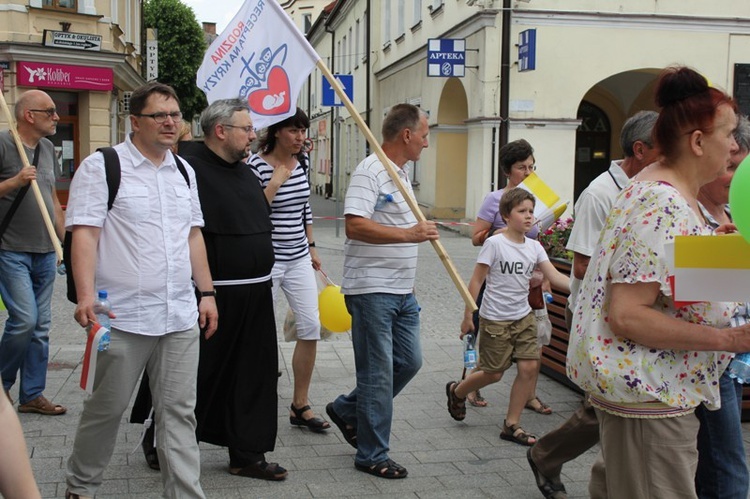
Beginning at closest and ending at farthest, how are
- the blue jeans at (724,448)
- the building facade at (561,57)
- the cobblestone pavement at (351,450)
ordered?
1. the blue jeans at (724,448)
2. the cobblestone pavement at (351,450)
3. the building facade at (561,57)

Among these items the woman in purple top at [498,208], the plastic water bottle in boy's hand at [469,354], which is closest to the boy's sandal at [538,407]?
the woman in purple top at [498,208]

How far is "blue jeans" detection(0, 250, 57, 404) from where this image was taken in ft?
18.6

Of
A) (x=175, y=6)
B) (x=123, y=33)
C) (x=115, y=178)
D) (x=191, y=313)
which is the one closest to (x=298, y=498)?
(x=191, y=313)

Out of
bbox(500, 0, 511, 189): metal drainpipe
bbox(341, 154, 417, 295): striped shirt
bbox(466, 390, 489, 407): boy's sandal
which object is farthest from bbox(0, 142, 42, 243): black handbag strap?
bbox(500, 0, 511, 189): metal drainpipe

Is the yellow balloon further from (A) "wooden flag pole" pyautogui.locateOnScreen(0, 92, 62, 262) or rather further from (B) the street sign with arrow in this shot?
(B) the street sign with arrow

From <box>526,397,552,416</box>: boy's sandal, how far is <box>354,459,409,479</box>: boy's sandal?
1.60 m

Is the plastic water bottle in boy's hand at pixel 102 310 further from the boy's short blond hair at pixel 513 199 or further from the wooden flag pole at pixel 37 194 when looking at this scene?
the boy's short blond hair at pixel 513 199

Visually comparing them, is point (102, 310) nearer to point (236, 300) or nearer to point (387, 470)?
point (236, 300)

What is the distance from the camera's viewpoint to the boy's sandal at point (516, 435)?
215 inches

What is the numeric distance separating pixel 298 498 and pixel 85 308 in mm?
1501

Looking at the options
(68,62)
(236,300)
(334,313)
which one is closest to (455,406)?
(334,313)

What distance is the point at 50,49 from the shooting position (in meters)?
23.0

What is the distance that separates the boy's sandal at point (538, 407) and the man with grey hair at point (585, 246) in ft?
4.94

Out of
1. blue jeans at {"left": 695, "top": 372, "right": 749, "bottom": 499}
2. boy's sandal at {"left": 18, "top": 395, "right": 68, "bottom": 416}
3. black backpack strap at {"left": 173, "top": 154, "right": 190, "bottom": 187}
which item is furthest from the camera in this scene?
boy's sandal at {"left": 18, "top": 395, "right": 68, "bottom": 416}
